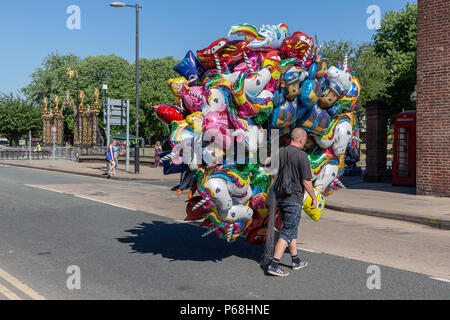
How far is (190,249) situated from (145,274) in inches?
59.0

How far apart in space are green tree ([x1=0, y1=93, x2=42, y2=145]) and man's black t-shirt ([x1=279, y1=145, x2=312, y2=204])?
73457mm

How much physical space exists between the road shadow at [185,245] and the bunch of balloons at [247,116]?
2.22 ft

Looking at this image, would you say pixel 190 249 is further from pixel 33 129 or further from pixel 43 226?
pixel 33 129

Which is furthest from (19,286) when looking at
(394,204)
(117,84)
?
(117,84)

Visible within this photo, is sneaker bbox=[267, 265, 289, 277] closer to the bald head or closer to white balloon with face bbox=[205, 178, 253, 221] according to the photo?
white balloon with face bbox=[205, 178, 253, 221]

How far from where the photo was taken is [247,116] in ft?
18.7

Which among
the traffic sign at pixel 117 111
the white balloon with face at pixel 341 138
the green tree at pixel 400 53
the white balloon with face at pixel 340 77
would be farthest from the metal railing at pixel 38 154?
the white balloon with face at pixel 340 77

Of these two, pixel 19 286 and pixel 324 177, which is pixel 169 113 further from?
pixel 19 286

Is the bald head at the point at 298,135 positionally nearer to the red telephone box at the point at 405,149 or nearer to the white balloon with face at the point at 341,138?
the white balloon with face at the point at 341,138

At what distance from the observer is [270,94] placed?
18.9ft

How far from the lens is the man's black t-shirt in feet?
18.8

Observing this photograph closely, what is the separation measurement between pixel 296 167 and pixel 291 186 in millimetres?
246

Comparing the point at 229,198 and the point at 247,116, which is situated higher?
the point at 247,116

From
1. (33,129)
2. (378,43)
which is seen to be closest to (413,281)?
(378,43)
